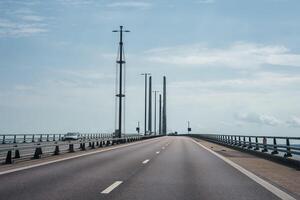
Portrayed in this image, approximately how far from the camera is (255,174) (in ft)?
59.0

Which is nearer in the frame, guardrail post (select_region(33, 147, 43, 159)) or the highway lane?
the highway lane

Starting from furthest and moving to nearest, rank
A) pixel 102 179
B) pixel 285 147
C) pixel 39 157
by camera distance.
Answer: pixel 39 157, pixel 285 147, pixel 102 179

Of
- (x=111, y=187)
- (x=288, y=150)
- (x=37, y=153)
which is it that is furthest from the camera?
(x=37, y=153)

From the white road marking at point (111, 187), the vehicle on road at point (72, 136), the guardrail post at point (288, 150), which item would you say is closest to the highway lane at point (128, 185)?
the white road marking at point (111, 187)

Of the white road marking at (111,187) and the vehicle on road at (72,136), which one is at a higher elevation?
the vehicle on road at (72,136)

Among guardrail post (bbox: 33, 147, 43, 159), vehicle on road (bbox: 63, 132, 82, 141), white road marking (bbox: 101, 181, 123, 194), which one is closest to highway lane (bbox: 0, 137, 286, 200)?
white road marking (bbox: 101, 181, 123, 194)

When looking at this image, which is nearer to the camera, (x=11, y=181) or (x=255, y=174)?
(x=11, y=181)

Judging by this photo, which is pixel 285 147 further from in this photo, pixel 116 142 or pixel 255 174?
pixel 116 142

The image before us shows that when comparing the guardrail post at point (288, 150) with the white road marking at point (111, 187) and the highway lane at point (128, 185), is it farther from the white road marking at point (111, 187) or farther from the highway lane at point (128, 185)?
the white road marking at point (111, 187)

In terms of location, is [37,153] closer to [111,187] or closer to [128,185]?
[128,185]

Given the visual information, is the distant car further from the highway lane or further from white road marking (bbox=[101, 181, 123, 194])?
white road marking (bbox=[101, 181, 123, 194])

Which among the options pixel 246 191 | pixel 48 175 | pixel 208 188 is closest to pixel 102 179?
pixel 48 175

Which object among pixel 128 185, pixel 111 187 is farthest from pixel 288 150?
pixel 111 187

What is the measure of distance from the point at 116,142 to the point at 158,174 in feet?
126
